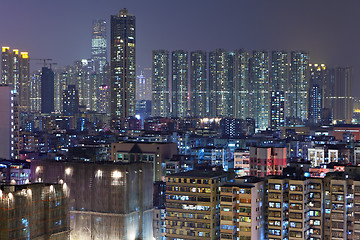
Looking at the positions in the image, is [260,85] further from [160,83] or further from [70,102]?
[70,102]

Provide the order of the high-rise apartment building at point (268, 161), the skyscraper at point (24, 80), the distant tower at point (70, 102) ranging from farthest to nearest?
the skyscraper at point (24, 80) → the distant tower at point (70, 102) → the high-rise apartment building at point (268, 161)

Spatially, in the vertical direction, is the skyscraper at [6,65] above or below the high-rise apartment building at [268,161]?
above

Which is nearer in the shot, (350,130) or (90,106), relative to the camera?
(350,130)

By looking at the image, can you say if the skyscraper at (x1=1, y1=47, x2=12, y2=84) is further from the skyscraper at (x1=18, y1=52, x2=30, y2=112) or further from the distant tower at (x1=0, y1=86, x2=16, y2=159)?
the distant tower at (x1=0, y1=86, x2=16, y2=159)

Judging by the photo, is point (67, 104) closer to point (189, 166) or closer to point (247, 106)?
point (247, 106)

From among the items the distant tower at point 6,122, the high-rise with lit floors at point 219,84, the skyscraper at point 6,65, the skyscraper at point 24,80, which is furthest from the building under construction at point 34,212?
the skyscraper at point 24,80

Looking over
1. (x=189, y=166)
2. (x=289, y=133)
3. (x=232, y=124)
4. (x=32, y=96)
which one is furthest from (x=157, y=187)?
(x=32, y=96)

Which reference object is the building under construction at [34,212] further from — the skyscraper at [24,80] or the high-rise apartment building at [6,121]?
the skyscraper at [24,80]

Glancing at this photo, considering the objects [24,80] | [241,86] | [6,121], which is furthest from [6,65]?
[6,121]
